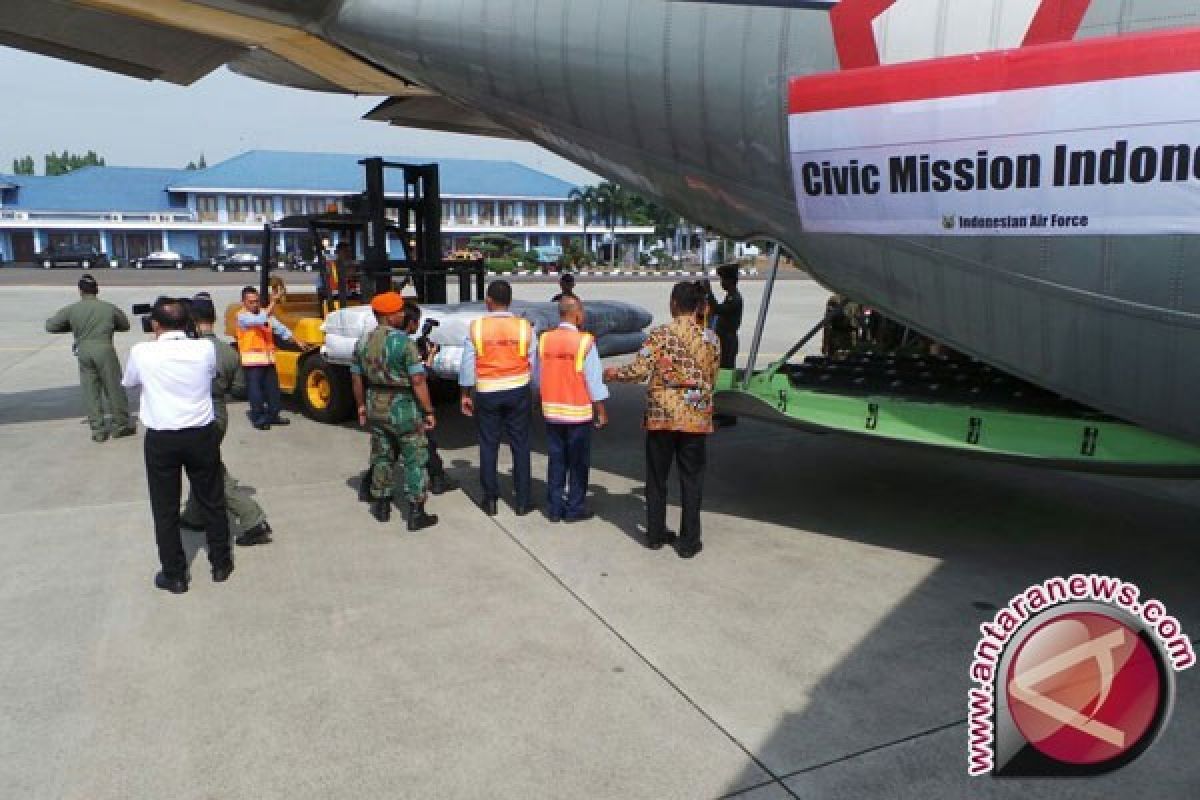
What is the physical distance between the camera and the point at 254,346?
9352 mm

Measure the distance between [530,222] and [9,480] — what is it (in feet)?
232

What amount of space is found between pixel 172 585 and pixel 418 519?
63.4 inches

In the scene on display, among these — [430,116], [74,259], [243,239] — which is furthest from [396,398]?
[243,239]

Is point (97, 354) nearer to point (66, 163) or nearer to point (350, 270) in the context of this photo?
point (350, 270)

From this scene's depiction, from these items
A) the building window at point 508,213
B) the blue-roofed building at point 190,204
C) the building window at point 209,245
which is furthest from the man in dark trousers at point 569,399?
the building window at point 209,245

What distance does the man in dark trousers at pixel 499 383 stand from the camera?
6.13m

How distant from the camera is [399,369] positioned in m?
5.86

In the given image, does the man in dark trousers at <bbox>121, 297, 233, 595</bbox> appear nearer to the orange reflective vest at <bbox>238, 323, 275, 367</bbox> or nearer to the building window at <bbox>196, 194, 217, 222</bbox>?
the orange reflective vest at <bbox>238, 323, 275, 367</bbox>

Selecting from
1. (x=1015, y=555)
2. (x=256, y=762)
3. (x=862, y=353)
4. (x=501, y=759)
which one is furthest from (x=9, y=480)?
(x=1015, y=555)

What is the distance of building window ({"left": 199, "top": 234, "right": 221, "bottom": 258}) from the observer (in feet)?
227

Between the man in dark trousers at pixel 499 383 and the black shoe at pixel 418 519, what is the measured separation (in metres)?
0.49

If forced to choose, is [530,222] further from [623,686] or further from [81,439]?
[623,686]

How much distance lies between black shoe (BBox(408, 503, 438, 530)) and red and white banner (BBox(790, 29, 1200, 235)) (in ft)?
11.0

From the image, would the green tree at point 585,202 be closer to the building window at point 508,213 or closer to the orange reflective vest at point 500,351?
the building window at point 508,213
